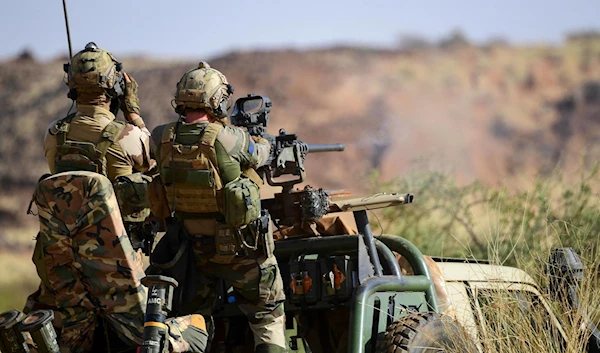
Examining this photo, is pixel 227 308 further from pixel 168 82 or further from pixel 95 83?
pixel 168 82

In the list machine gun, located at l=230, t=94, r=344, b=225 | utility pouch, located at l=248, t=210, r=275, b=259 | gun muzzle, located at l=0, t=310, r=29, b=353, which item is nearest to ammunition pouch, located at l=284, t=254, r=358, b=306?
machine gun, located at l=230, t=94, r=344, b=225

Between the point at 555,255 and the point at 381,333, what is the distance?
154 centimetres

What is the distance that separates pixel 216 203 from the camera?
5.93m

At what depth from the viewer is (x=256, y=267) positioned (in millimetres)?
6062

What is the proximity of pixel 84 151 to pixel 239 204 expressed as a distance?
1.06 metres

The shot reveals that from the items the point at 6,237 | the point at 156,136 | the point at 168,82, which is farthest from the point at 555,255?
the point at 168,82

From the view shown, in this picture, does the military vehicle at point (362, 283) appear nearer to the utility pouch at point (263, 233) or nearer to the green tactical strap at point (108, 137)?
the utility pouch at point (263, 233)

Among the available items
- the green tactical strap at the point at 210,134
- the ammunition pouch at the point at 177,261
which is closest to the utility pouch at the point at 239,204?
the green tactical strap at the point at 210,134

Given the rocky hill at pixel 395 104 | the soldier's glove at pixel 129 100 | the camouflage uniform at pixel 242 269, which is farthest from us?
the rocky hill at pixel 395 104

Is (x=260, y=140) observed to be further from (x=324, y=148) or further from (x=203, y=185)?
(x=324, y=148)

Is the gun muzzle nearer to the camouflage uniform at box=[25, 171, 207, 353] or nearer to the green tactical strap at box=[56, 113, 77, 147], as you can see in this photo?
the camouflage uniform at box=[25, 171, 207, 353]

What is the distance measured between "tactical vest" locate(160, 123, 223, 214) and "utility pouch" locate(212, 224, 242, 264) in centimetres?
11

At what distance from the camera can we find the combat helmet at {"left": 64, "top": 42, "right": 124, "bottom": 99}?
20.5ft

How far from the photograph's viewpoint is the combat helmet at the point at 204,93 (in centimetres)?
598
